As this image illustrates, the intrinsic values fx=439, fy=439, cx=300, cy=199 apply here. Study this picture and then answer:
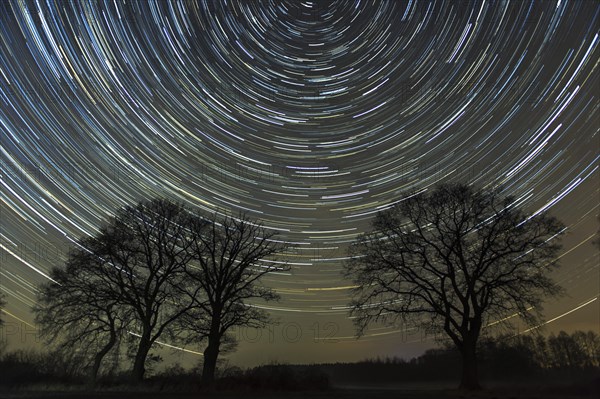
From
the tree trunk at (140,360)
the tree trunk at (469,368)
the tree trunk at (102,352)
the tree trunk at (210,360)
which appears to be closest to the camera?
the tree trunk at (469,368)

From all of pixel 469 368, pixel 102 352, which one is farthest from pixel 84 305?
pixel 469 368

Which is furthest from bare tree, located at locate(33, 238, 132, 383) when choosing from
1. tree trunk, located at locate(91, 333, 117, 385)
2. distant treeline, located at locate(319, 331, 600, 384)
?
distant treeline, located at locate(319, 331, 600, 384)

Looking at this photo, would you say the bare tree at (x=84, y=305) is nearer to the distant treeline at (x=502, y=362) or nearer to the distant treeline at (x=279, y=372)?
the distant treeline at (x=279, y=372)

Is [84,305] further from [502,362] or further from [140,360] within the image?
[502,362]

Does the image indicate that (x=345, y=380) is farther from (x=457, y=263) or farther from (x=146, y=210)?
(x=146, y=210)

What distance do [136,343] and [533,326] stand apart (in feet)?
90.3

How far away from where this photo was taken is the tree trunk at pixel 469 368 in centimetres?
2538

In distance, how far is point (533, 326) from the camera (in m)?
27.2

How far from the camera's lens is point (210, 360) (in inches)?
1214

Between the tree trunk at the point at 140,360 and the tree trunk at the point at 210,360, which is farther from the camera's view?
the tree trunk at the point at 140,360

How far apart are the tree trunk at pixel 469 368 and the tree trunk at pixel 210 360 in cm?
1577

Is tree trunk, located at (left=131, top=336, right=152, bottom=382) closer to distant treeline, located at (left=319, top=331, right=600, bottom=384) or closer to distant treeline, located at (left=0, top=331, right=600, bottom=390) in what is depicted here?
distant treeline, located at (left=0, top=331, right=600, bottom=390)

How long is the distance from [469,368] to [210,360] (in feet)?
56.0

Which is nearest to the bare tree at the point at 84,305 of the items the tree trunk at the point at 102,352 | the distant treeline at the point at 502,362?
the tree trunk at the point at 102,352
